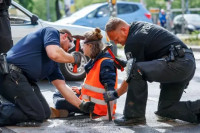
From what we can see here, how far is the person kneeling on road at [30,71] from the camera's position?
5.88 m

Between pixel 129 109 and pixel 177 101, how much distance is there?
0.58 metres

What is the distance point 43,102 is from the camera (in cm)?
634

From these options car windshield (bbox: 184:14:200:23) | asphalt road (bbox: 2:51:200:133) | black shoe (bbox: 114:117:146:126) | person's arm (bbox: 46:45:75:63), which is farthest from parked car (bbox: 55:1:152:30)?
car windshield (bbox: 184:14:200:23)

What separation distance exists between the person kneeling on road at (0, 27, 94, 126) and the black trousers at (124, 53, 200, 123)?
68 cm

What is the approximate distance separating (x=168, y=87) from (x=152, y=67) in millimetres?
489

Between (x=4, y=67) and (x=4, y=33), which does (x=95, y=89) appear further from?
(x=4, y=33)

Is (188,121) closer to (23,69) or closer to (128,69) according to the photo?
(128,69)

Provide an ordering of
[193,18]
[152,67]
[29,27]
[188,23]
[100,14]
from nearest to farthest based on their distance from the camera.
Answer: [152,67], [29,27], [100,14], [188,23], [193,18]

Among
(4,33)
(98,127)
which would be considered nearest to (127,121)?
(98,127)

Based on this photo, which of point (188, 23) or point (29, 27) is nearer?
point (29, 27)

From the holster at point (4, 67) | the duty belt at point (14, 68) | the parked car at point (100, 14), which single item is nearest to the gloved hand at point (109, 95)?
the duty belt at point (14, 68)

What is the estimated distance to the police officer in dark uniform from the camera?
5.65 metres

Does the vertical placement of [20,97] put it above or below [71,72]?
above

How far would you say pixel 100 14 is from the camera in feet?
66.0
